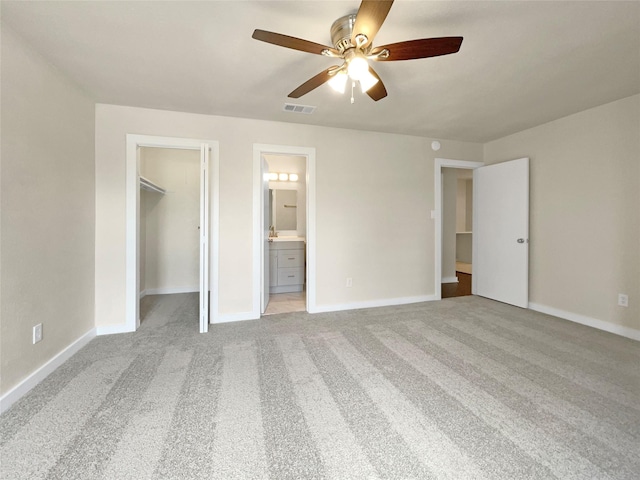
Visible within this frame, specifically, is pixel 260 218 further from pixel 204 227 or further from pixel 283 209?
pixel 283 209

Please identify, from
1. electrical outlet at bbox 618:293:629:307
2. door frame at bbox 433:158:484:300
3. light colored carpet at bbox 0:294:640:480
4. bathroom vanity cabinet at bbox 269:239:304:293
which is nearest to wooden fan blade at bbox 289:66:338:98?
light colored carpet at bbox 0:294:640:480

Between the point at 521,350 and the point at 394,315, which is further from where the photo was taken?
the point at 394,315

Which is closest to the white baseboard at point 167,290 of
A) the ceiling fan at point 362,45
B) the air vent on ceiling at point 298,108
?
the air vent on ceiling at point 298,108

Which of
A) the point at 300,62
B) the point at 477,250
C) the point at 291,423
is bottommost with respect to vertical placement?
the point at 291,423

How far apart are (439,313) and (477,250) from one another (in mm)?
1525

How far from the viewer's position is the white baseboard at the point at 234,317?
310 centimetres

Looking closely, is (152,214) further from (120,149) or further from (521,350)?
(521,350)

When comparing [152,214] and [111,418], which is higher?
[152,214]

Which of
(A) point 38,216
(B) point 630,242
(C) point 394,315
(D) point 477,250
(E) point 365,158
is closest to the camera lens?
(A) point 38,216

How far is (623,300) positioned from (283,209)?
468 cm

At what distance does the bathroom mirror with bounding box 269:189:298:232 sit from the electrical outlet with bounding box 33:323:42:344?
3.48 m

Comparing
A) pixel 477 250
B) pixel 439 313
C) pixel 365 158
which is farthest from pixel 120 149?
pixel 477 250

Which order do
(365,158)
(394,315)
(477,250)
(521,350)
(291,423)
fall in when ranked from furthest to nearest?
(477,250)
(365,158)
(394,315)
(521,350)
(291,423)

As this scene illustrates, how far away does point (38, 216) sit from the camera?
194cm
